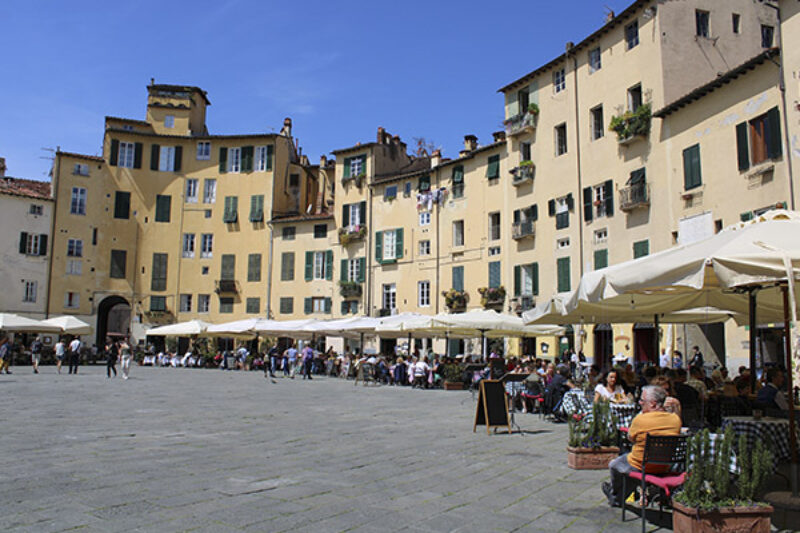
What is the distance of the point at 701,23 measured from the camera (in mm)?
26547

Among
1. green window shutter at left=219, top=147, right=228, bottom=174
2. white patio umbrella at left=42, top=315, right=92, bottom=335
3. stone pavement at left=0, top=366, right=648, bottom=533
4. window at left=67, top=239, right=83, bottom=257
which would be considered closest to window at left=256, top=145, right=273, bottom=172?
green window shutter at left=219, top=147, right=228, bottom=174

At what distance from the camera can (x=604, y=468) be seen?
7930 millimetres

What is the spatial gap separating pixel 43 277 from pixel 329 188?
2007cm

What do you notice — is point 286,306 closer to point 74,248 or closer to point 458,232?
point 458,232

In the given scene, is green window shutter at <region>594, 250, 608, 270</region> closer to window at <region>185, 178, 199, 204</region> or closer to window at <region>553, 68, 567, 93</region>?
window at <region>553, 68, 567, 93</region>

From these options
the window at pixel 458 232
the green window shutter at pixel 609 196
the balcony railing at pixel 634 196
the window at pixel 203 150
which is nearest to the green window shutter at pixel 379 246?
the window at pixel 458 232

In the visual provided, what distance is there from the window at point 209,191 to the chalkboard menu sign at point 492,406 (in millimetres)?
41056

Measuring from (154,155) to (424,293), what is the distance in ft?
76.5

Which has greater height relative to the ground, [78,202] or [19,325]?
[78,202]

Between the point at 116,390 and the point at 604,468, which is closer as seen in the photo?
the point at 604,468

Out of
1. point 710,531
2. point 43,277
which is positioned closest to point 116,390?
point 710,531

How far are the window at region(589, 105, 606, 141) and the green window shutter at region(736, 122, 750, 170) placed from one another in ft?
26.8

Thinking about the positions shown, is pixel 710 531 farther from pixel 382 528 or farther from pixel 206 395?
pixel 206 395

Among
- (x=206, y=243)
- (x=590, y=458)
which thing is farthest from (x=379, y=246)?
(x=590, y=458)
